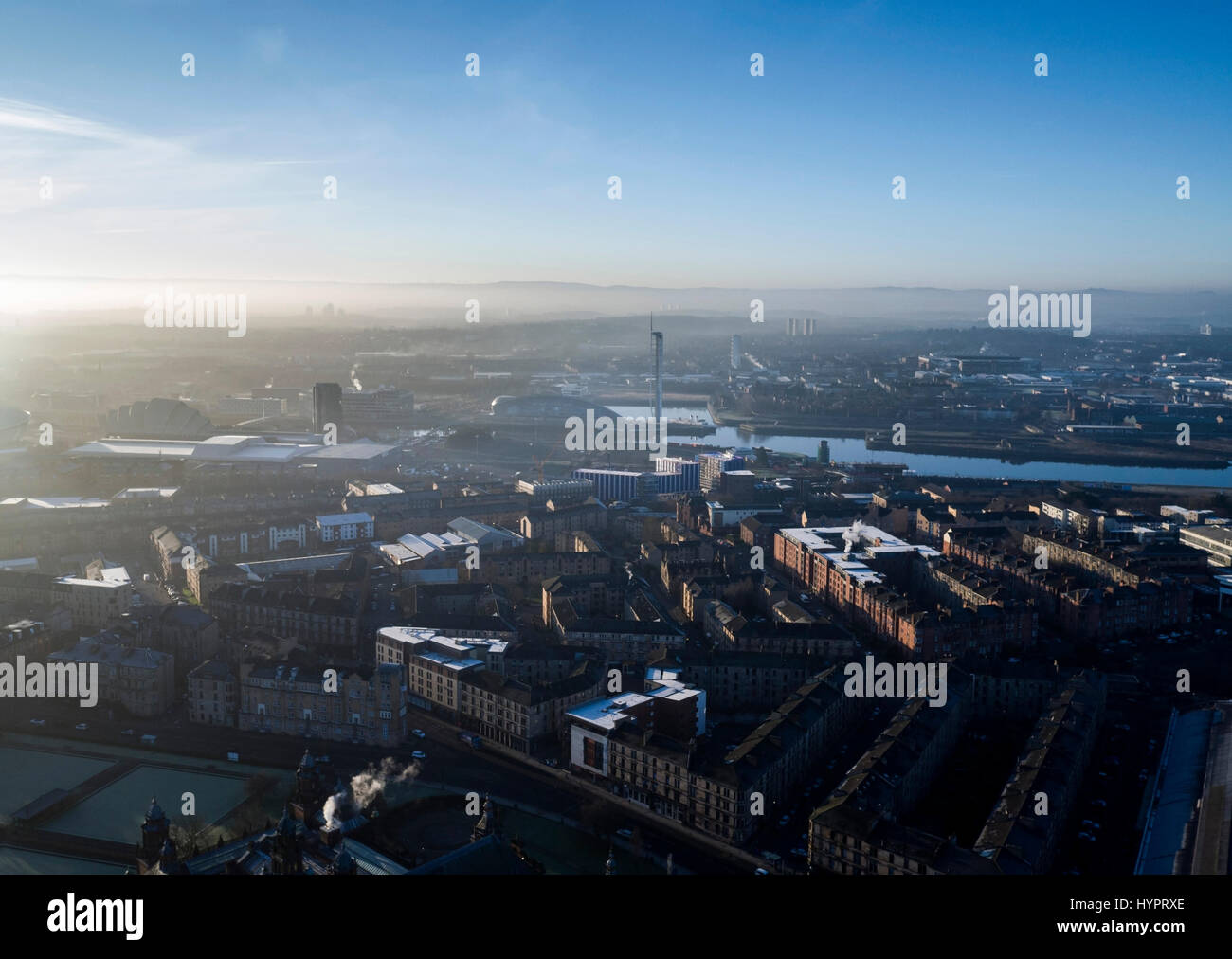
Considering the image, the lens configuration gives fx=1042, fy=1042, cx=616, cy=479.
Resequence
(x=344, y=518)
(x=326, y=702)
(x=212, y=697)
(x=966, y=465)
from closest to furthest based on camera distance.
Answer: (x=326, y=702), (x=212, y=697), (x=344, y=518), (x=966, y=465)

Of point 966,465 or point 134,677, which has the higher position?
point 966,465

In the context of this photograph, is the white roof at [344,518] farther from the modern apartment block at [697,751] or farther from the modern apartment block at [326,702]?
the modern apartment block at [697,751]

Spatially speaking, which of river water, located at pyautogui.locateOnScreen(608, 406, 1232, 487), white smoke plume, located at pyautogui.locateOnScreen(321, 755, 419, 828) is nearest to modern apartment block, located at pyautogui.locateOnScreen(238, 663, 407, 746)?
white smoke plume, located at pyautogui.locateOnScreen(321, 755, 419, 828)

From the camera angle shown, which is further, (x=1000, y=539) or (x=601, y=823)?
(x=1000, y=539)

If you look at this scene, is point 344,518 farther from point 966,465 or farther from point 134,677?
point 966,465

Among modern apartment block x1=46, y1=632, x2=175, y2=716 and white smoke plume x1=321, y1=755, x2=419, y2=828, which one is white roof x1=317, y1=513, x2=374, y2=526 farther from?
white smoke plume x1=321, y1=755, x2=419, y2=828

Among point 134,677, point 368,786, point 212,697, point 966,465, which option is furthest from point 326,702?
point 966,465
